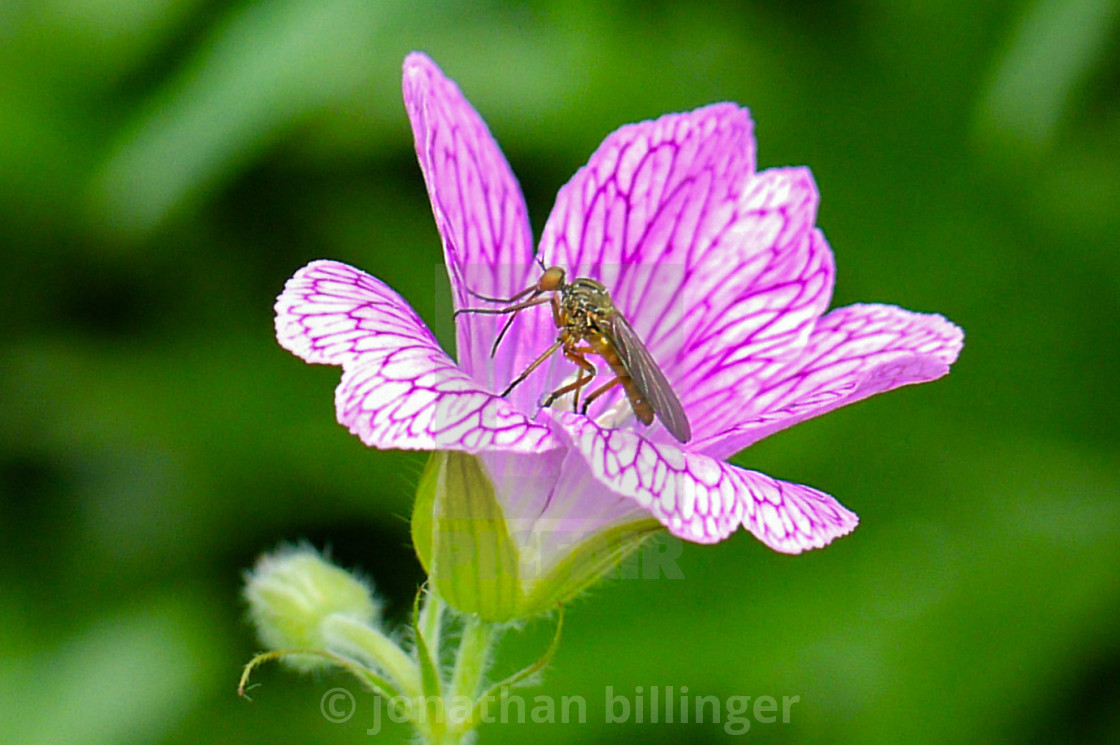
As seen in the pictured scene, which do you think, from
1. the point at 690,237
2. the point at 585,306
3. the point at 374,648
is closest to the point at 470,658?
the point at 374,648

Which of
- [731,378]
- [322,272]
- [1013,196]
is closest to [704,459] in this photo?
[731,378]

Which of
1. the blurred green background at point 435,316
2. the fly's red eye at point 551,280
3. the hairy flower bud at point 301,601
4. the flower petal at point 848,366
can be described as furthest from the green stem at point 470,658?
the blurred green background at point 435,316

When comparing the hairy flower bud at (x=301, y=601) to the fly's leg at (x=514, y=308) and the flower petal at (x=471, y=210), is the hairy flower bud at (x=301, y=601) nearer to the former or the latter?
the flower petal at (x=471, y=210)

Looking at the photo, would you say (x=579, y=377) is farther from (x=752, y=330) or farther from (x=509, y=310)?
(x=752, y=330)

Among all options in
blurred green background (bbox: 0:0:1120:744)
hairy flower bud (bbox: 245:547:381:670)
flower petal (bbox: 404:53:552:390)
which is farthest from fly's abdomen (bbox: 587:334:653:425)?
blurred green background (bbox: 0:0:1120:744)

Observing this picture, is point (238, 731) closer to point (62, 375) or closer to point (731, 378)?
point (62, 375)

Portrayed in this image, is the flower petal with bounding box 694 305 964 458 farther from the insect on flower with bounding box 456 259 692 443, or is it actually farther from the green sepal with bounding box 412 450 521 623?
the green sepal with bounding box 412 450 521 623

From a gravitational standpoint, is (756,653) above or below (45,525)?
below
